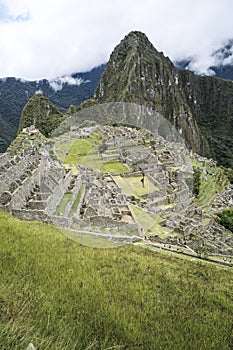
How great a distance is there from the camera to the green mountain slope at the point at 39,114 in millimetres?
62094

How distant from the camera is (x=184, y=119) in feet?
407

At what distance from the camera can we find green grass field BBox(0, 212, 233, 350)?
270 cm

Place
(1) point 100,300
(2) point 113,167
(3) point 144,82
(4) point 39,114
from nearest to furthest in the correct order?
(1) point 100,300, (2) point 113,167, (4) point 39,114, (3) point 144,82

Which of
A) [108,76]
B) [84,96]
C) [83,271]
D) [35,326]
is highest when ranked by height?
[108,76]

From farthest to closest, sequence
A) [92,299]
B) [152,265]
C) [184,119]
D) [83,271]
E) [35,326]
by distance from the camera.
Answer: [184,119] → [152,265] → [83,271] → [92,299] → [35,326]

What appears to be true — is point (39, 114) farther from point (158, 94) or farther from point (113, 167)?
point (158, 94)

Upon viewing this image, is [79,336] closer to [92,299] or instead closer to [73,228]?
[92,299]

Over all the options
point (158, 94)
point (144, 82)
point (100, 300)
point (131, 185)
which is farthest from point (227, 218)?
point (158, 94)

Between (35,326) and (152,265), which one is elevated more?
(35,326)

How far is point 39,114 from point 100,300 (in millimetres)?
68563

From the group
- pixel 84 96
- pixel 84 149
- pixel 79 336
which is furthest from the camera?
pixel 84 96

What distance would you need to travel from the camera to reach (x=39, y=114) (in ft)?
221

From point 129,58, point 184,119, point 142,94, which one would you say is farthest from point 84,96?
point 184,119

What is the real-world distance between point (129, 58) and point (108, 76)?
10762 mm
